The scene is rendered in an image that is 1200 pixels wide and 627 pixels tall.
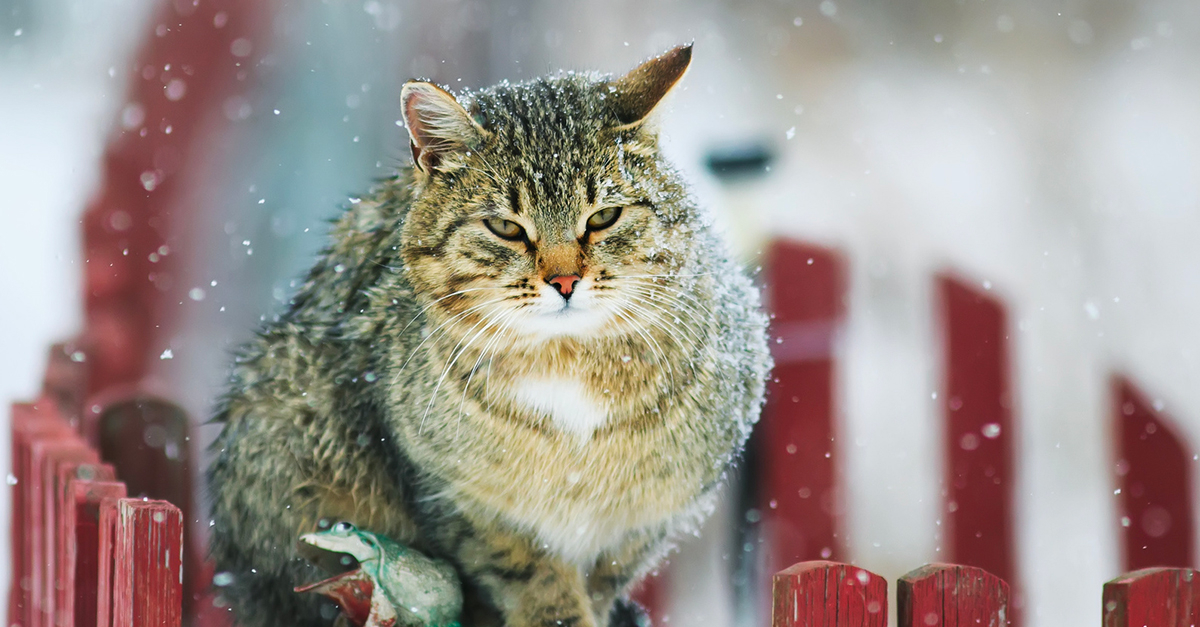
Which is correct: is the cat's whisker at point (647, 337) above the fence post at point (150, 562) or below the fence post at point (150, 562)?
above

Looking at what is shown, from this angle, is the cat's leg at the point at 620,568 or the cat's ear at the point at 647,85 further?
the cat's leg at the point at 620,568

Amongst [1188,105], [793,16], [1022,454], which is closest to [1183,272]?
[1188,105]

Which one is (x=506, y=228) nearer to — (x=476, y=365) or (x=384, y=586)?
(x=476, y=365)

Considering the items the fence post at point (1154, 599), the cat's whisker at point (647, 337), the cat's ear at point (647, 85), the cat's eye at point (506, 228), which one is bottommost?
the fence post at point (1154, 599)

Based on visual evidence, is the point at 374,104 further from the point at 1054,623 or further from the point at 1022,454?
the point at 1054,623

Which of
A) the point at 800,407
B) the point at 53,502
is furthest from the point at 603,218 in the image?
the point at 800,407

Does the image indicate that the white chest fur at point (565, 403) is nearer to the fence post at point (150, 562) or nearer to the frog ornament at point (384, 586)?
the frog ornament at point (384, 586)

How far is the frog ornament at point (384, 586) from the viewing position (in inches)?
32.1

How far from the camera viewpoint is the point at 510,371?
0.88 meters

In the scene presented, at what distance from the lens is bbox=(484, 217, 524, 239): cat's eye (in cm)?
81

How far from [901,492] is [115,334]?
66.1 inches

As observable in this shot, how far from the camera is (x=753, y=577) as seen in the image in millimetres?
1908

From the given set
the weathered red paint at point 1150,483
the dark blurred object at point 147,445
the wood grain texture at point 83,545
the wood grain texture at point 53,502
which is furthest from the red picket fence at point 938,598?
the weathered red paint at point 1150,483

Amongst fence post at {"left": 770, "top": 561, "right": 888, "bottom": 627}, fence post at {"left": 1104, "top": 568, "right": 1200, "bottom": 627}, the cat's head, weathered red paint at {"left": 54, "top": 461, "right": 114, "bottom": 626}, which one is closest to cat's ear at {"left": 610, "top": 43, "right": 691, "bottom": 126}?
the cat's head
